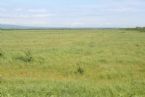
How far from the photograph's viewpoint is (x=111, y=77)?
822 inches

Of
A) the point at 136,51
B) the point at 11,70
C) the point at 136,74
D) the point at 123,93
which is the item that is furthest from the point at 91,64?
the point at 123,93

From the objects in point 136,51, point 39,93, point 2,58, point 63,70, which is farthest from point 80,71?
point 136,51

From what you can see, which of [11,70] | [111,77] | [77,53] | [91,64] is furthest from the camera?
[77,53]

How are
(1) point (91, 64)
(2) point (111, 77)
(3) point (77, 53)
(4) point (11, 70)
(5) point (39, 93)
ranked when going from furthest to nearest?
(3) point (77, 53) < (1) point (91, 64) < (4) point (11, 70) < (2) point (111, 77) < (5) point (39, 93)

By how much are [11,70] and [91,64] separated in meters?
5.71

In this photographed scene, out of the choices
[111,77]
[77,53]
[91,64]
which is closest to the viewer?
[111,77]

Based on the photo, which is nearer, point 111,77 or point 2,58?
point 111,77

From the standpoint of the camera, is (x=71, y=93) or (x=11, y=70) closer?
(x=71, y=93)

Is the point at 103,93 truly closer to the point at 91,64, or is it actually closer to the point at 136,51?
the point at 91,64

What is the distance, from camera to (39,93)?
43.8ft

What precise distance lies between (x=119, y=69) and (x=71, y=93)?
958 cm

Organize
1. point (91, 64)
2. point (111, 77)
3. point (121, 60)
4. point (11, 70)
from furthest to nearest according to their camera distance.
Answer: point (121, 60) < point (91, 64) < point (11, 70) < point (111, 77)

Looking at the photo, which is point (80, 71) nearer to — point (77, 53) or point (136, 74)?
point (136, 74)

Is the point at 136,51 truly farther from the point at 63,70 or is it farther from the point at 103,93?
the point at 103,93
